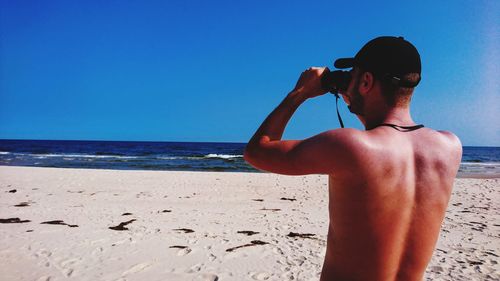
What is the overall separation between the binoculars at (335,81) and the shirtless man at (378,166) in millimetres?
27

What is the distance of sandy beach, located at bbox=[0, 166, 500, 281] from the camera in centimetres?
466

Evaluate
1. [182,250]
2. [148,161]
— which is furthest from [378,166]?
[148,161]

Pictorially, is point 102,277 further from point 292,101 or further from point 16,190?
point 16,190

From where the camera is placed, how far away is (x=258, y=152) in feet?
4.67

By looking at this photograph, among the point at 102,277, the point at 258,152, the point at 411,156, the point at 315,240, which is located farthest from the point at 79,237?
the point at 411,156

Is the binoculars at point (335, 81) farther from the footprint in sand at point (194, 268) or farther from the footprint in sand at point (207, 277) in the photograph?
the footprint in sand at point (194, 268)

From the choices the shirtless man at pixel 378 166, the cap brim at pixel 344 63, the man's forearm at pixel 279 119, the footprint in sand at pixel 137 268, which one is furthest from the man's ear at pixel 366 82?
the footprint in sand at pixel 137 268

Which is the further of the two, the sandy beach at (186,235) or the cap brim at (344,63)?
the sandy beach at (186,235)

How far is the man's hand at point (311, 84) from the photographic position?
157cm

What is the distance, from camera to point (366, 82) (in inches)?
56.0

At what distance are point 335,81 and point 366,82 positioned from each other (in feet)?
0.51

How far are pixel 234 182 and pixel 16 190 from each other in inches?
300

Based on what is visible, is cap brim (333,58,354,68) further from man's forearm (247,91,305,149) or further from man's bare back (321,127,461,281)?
man's bare back (321,127,461,281)

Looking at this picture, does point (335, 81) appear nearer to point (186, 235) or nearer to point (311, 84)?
point (311, 84)
